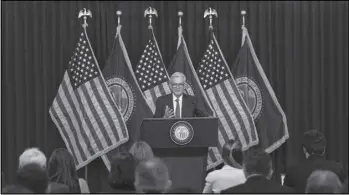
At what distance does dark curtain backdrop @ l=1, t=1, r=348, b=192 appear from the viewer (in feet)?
28.6

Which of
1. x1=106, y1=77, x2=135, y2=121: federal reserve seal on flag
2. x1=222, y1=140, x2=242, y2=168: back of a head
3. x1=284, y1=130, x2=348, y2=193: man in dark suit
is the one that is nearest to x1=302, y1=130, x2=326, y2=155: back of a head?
x1=284, y1=130, x2=348, y2=193: man in dark suit

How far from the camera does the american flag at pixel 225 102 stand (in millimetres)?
8133

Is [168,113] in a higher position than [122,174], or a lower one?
higher

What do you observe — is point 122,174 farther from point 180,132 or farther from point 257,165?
point 180,132

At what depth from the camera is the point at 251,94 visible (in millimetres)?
8352

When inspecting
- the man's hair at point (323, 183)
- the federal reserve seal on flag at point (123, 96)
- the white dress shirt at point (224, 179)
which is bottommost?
the white dress shirt at point (224, 179)

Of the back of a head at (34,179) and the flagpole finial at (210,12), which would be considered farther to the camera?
the flagpole finial at (210,12)

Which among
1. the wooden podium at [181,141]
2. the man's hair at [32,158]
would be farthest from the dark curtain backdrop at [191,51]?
the man's hair at [32,158]

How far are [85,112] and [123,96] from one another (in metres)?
0.54

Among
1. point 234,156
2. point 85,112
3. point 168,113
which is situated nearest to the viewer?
point 234,156

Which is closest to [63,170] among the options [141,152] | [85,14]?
[141,152]

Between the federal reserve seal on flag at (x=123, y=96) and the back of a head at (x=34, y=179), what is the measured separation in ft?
15.0

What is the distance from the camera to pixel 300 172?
4266 millimetres

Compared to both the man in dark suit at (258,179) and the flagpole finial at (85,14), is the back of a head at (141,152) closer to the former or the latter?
the man in dark suit at (258,179)
